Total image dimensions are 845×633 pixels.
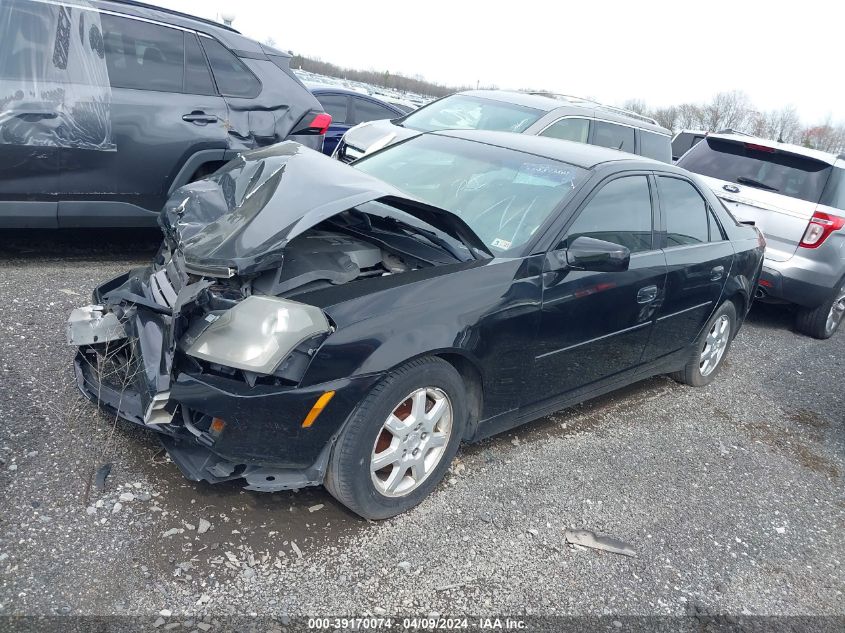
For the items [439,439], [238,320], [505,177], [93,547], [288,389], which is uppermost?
[505,177]

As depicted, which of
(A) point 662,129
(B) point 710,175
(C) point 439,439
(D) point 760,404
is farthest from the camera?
(A) point 662,129

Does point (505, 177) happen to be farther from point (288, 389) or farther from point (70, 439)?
point (70, 439)

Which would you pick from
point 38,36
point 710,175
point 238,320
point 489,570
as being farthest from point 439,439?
point 710,175

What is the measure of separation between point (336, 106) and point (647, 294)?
24.2ft

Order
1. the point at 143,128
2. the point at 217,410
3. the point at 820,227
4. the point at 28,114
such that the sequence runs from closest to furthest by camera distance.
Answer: the point at 217,410
the point at 28,114
the point at 143,128
the point at 820,227

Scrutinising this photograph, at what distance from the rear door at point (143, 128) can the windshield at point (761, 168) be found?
5124 mm

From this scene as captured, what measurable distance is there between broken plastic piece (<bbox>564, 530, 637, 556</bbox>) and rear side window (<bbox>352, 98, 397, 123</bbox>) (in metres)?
8.44

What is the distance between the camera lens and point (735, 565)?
3.30 meters

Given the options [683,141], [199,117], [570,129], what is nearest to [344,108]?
[570,129]

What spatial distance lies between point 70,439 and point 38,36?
3.18 metres

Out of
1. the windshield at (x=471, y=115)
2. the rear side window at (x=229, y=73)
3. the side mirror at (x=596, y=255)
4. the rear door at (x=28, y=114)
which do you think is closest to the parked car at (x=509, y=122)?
the windshield at (x=471, y=115)

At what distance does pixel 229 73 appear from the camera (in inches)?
230

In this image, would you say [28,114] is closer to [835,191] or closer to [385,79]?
[835,191]

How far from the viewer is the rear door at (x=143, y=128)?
16.8 ft
